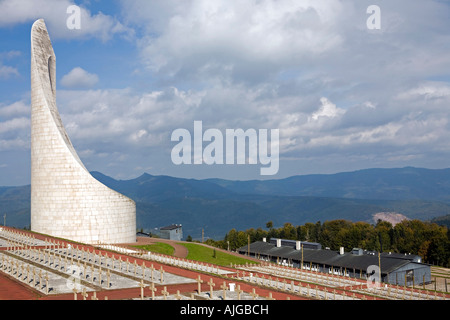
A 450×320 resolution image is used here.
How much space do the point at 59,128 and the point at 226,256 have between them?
32.3 meters

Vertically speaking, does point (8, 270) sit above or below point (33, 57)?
below

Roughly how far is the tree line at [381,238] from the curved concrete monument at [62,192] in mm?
45562

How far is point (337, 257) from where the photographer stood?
74.5m

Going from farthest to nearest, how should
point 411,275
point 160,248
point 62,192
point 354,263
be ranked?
point 354,263
point 411,275
point 160,248
point 62,192

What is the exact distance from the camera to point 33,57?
60375 millimetres

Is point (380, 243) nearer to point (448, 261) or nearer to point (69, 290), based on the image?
point (448, 261)

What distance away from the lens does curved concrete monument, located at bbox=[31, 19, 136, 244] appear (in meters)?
56.2

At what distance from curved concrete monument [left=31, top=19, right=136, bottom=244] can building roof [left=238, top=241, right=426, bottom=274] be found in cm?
3426

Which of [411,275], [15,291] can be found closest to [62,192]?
[15,291]

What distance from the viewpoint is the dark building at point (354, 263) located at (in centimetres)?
6407

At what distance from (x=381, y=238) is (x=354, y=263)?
114 ft

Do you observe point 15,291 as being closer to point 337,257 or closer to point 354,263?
point 354,263
